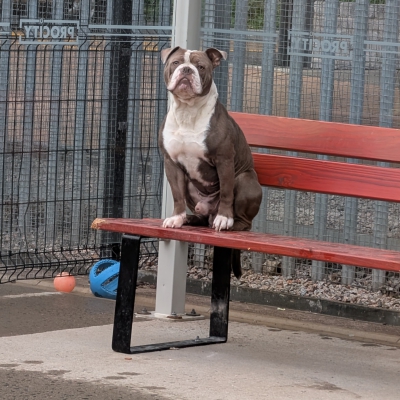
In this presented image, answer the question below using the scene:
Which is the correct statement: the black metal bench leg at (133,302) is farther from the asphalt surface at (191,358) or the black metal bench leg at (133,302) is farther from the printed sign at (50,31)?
the printed sign at (50,31)

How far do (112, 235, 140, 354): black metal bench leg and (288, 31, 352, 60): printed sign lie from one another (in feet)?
7.90

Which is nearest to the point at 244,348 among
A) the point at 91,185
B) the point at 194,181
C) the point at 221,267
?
the point at 221,267

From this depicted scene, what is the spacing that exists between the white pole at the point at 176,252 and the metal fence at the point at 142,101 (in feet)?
3.04

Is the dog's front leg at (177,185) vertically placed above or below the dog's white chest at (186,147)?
below

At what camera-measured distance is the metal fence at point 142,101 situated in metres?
6.34

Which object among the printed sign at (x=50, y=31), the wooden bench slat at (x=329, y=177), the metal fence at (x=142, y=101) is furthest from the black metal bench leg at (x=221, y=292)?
the printed sign at (x=50, y=31)

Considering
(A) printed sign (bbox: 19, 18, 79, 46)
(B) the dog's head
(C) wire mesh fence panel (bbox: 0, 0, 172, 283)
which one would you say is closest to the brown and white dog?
(B) the dog's head

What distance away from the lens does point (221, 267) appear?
16.8 feet

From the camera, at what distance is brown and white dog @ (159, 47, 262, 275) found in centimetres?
477

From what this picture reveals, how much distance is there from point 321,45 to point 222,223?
6.83 feet

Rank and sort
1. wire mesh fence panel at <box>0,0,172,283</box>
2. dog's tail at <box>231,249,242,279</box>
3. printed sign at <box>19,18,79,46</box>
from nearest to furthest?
1. dog's tail at <box>231,249,242,279</box>
2. wire mesh fence panel at <box>0,0,172,283</box>
3. printed sign at <box>19,18,79,46</box>

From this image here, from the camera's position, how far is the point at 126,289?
466 centimetres

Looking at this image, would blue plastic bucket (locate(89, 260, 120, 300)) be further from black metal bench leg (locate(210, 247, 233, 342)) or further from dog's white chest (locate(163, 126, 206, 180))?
dog's white chest (locate(163, 126, 206, 180))

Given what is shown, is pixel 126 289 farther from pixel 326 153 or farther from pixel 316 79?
pixel 316 79
